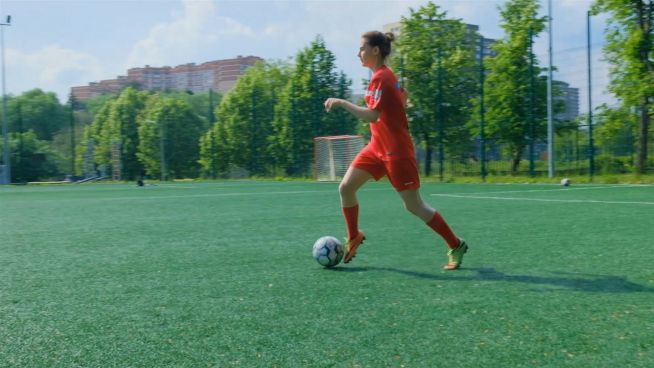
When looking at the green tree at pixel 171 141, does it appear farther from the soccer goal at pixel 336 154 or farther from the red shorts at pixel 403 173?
the red shorts at pixel 403 173

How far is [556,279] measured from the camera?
382cm

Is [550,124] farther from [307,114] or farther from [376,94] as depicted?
[376,94]

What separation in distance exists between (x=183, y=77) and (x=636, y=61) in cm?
17401

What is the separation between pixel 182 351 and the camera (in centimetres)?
246

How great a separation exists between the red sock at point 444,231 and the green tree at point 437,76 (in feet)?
58.5

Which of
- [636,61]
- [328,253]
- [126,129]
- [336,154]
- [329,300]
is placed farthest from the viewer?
[126,129]

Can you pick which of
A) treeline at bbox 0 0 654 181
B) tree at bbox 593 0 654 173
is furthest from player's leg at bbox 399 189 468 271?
tree at bbox 593 0 654 173

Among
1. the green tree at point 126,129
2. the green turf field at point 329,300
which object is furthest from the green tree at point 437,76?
the green tree at point 126,129

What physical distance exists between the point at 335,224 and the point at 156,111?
52109mm

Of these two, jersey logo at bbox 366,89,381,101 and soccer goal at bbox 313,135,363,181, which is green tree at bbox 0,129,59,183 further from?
jersey logo at bbox 366,89,381,101

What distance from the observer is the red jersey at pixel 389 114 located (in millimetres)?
4301

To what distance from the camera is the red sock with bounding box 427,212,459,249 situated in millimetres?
4363

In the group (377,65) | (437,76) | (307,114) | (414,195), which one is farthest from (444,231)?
(307,114)

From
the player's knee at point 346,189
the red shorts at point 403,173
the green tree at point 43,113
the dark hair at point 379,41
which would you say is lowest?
the player's knee at point 346,189
